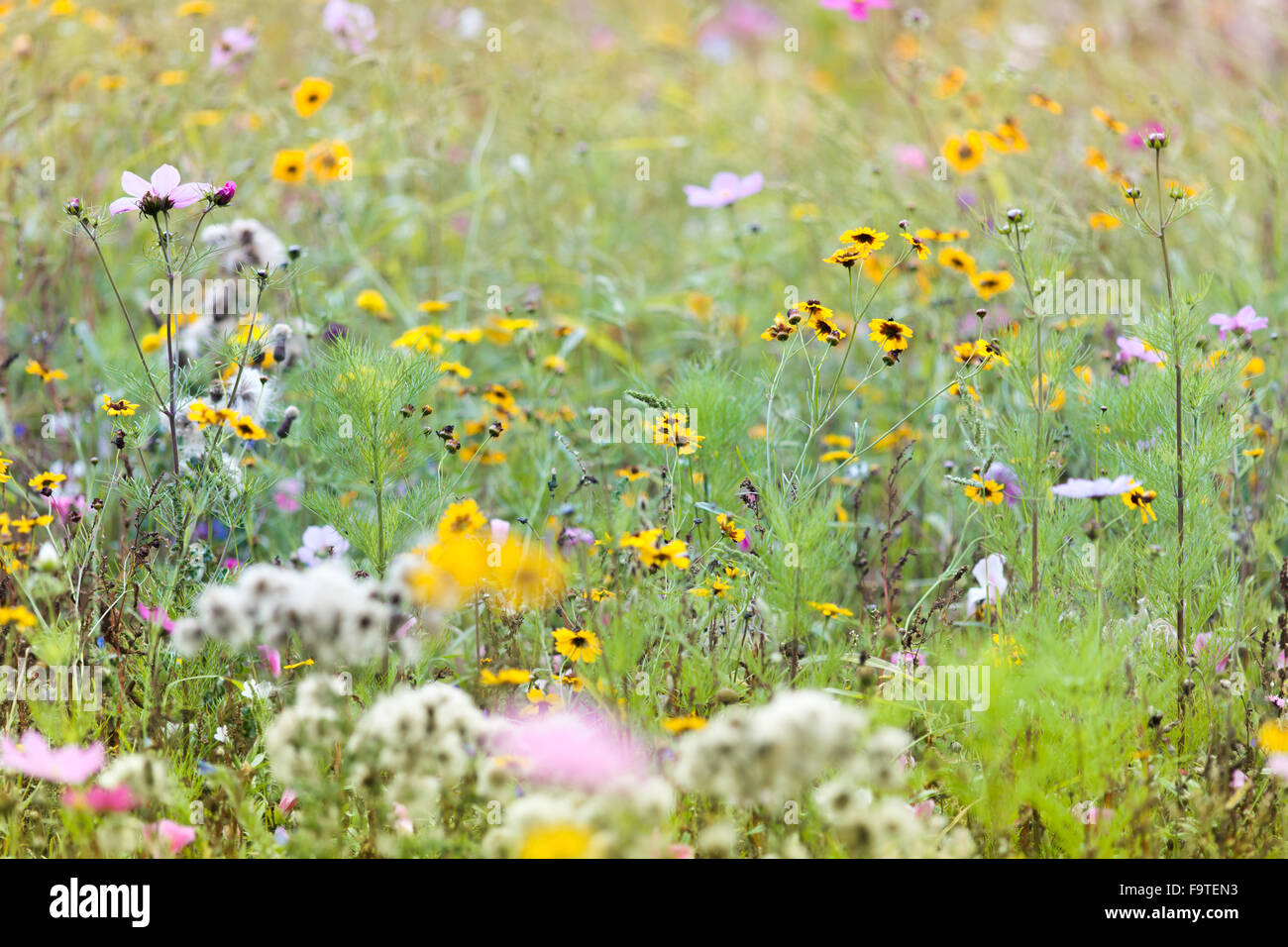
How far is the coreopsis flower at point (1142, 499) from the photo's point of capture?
1.90 m

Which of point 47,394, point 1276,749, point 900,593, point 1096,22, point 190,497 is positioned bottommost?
point 1276,749

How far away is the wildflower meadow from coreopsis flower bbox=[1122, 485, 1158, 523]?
0.05 ft

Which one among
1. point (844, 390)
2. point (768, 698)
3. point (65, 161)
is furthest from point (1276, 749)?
point (65, 161)

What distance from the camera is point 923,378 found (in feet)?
9.91

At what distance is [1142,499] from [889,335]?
50cm

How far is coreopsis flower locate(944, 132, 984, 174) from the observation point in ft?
9.43

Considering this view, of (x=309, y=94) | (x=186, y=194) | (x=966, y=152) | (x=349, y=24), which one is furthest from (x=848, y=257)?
(x=349, y=24)

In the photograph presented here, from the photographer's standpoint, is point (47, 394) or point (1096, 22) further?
point (1096, 22)

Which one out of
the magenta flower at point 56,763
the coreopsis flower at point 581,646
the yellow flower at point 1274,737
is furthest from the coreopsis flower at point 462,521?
the yellow flower at point 1274,737

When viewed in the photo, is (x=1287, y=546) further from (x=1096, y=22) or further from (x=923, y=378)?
(x=1096, y=22)

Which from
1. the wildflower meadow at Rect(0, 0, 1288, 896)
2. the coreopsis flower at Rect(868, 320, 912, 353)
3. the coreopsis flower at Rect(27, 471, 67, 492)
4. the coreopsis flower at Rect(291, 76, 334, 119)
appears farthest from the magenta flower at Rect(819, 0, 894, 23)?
the coreopsis flower at Rect(27, 471, 67, 492)

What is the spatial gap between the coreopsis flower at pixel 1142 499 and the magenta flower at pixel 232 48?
2.65 m

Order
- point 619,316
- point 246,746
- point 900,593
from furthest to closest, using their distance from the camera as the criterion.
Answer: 1. point 619,316
2. point 900,593
3. point 246,746

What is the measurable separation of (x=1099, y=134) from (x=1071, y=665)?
2690 mm
